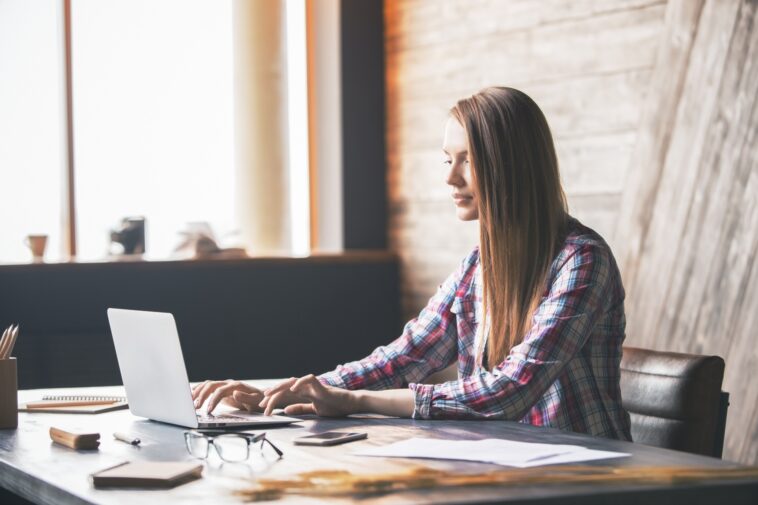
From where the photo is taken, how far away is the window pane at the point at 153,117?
4309mm

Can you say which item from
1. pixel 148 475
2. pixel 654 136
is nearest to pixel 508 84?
pixel 654 136

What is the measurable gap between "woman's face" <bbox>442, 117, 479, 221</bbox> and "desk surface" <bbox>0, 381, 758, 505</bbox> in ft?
1.59

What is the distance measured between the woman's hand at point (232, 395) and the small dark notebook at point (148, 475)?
0.56m

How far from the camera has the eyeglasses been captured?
4.97ft

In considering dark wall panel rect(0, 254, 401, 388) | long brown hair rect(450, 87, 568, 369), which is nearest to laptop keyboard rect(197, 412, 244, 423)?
long brown hair rect(450, 87, 568, 369)

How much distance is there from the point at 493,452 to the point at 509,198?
70cm

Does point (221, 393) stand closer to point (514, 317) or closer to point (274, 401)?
point (274, 401)

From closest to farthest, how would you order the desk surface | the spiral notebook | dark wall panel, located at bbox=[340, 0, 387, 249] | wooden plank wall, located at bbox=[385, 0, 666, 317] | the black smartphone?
the desk surface → the black smartphone → the spiral notebook → wooden plank wall, located at bbox=[385, 0, 666, 317] → dark wall panel, located at bbox=[340, 0, 387, 249]

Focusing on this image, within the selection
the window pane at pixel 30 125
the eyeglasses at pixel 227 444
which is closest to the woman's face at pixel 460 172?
the eyeglasses at pixel 227 444

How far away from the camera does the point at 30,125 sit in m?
4.20

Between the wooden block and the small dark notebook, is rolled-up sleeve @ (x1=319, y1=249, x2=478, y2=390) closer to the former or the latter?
the wooden block

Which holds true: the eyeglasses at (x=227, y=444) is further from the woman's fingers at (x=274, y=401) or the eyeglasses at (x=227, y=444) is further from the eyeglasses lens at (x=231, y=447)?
the woman's fingers at (x=274, y=401)

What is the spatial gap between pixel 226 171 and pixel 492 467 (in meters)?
3.36

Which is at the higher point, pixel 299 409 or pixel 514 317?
pixel 514 317
